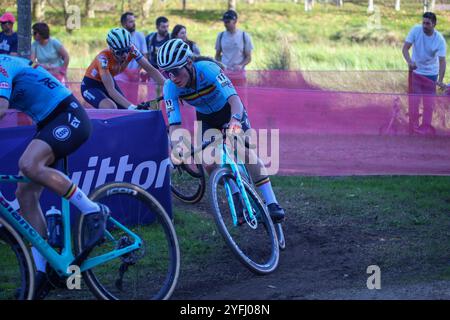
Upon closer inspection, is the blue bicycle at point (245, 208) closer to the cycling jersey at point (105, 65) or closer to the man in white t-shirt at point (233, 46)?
the cycling jersey at point (105, 65)

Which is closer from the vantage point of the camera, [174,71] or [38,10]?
[174,71]

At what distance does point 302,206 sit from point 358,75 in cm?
466

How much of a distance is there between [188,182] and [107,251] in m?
3.56

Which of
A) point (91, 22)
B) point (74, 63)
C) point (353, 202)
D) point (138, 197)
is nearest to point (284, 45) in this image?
point (74, 63)

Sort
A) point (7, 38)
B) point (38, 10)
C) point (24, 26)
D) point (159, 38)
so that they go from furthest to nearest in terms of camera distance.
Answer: point (38, 10) → point (159, 38) → point (7, 38) → point (24, 26)

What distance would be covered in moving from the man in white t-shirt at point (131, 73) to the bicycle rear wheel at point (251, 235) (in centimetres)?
419

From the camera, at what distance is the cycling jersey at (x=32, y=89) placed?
16.5 feet

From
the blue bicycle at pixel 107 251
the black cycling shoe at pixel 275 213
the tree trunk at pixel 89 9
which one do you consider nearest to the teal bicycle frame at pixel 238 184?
the black cycling shoe at pixel 275 213

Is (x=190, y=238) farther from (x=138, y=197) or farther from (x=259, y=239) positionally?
(x=138, y=197)

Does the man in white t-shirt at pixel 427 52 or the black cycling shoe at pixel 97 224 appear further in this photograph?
the man in white t-shirt at pixel 427 52

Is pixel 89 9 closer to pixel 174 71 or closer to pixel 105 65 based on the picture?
pixel 105 65

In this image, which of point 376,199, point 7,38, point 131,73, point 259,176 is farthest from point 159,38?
point 259,176

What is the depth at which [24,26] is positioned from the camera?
937 centimetres
